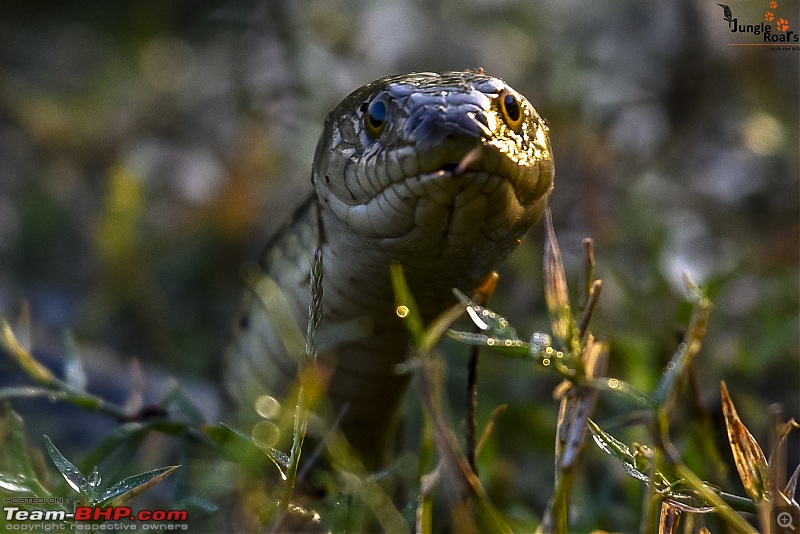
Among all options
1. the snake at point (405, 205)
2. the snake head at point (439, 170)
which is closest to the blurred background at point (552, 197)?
the snake at point (405, 205)

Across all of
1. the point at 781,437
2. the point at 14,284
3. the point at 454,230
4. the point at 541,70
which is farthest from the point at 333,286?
the point at 541,70

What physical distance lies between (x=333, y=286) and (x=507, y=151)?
0.51 meters

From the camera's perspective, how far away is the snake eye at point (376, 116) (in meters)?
1.58

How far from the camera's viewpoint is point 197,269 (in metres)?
3.27

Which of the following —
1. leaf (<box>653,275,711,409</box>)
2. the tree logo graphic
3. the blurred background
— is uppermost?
leaf (<box>653,275,711,409</box>)

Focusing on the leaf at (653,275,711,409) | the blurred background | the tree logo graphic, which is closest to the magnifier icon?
the leaf at (653,275,711,409)

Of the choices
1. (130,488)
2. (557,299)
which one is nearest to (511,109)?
(557,299)

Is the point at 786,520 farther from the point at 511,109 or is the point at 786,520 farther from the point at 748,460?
the point at 511,109

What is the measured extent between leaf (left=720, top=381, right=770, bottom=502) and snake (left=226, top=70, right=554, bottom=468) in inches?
19.5

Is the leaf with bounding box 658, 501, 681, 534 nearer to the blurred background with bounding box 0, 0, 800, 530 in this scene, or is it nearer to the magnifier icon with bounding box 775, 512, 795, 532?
the magnifier icon with bounding box 775, 512, 795, 532

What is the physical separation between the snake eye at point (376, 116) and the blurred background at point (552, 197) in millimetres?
969

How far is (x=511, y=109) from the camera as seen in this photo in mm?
1562

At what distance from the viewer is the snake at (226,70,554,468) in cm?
145

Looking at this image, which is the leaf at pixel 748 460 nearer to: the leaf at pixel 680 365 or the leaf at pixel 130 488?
the leaf at pixel 680 365
